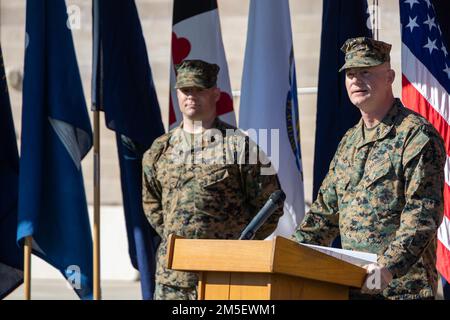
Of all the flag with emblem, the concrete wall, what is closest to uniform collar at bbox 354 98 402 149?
the flag with emblem

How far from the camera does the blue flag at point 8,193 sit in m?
6.29

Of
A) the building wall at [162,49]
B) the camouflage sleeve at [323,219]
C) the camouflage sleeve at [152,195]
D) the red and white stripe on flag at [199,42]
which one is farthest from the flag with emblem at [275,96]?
the building wall at [162,49]

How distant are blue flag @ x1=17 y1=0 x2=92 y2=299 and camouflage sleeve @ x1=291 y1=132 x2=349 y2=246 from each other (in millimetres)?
2251

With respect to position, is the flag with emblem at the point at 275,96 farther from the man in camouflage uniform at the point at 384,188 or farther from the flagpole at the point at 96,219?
the man in camouflage uniform at the point at 384,188

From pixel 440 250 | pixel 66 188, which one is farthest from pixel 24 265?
pixel 440 250

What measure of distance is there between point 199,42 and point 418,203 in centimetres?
275

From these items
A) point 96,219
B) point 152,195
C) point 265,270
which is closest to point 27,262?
point 96,219

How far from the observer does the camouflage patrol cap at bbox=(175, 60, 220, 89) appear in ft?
16.9

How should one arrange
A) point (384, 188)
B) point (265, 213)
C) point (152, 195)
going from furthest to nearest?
point (152, 195) → point (384, 188) → point (265, 213)

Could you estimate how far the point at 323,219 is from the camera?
166 inches

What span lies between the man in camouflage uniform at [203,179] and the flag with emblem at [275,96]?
82 centimetres

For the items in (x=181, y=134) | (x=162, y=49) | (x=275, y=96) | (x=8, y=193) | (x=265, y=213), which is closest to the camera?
(x=265, y=213)

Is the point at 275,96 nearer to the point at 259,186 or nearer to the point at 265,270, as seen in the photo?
the point at 259,186

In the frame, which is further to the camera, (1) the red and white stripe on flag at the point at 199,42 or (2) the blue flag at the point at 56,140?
(1) the red and white stripe on flag at the point at 199,42
